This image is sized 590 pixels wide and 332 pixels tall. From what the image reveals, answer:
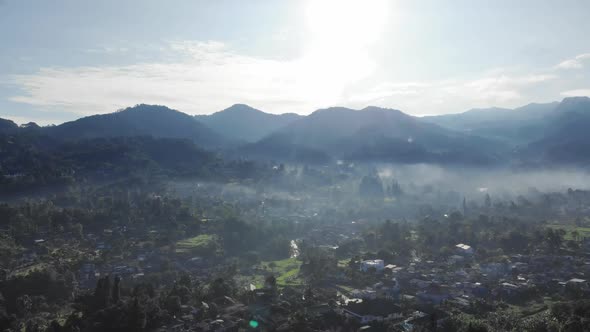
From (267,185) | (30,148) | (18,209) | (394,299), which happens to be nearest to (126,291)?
(394,299)

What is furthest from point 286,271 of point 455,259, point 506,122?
point 506,122

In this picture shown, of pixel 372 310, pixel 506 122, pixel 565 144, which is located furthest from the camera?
pixel 506 122

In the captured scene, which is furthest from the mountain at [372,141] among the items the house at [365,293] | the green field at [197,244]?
the house at [365,293]

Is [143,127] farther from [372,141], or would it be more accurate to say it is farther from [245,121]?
[372,141]

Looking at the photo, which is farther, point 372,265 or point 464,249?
point 464,249

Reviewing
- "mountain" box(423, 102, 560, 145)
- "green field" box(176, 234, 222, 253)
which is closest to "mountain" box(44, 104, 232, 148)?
"green field" box(176, 234, 222, 253)

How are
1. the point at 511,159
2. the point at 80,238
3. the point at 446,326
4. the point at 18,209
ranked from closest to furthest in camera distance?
the point at 446,326 → the point at 80,238 → the point at 18,209 → the point at 511,159

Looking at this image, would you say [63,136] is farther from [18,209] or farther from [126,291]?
[126,291]
